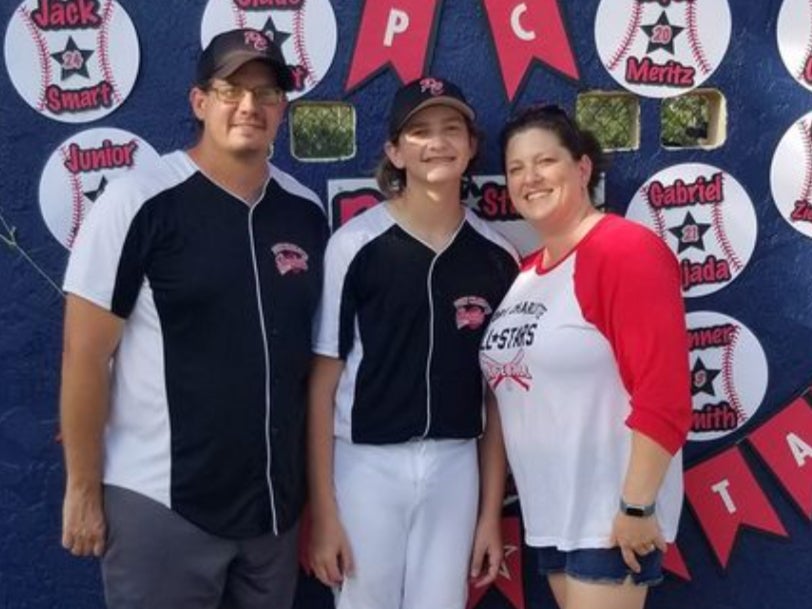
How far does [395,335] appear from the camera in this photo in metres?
2.65

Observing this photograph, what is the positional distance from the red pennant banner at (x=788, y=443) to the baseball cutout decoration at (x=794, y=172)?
1.85 feet

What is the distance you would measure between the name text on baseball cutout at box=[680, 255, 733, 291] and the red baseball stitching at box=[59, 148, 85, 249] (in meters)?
1.70

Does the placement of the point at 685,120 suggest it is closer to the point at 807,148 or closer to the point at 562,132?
the point at 807,148

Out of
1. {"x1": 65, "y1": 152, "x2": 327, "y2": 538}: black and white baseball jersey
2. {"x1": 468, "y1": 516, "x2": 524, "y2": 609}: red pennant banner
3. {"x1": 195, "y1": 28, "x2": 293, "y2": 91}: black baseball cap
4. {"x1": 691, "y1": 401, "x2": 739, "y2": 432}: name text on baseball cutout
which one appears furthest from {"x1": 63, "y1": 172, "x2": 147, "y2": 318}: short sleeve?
{"x1": 691, "y1": 401, "x2": 739, "y2": 432}: name text on baseball cutout

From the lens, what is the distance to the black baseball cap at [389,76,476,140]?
262 centimetres

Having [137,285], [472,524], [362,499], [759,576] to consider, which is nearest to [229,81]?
[137,285]

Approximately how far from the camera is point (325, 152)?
3.03 m

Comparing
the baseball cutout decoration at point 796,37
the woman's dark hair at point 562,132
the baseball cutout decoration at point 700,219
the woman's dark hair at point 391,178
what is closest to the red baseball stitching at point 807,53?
the baseball cutout decoration at point 796,37

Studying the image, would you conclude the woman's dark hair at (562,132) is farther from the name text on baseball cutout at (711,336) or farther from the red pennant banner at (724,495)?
the red pennant banner at (724,495)

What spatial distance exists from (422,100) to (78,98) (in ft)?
3.18

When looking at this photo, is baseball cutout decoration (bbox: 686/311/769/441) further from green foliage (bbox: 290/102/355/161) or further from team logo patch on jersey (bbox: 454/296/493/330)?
green foliage (bbox: 290/102/355/161)

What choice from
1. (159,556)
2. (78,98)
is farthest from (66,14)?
(159,556)

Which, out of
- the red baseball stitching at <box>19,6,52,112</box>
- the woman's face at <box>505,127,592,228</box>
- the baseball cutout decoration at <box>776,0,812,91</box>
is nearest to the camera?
the woman's face at <box>505,127,592,228</box>

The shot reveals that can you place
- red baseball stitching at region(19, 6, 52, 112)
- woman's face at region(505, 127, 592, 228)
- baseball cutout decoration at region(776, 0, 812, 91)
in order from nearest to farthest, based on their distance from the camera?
woman's face at region(505, 127, 592, 228)
red baseball stitching at region(19, 6, 52, 112)
baseball cutout decoration at region(776, 0, 812, 91)
